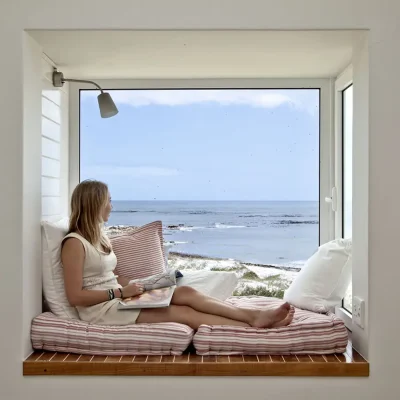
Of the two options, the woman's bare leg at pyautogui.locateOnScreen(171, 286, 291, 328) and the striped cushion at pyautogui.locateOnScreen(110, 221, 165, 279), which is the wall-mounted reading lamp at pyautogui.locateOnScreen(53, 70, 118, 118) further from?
the woman's bare leg at pyautogui.locateOnScreen(171, 286, 291, 328)

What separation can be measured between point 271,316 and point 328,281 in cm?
58

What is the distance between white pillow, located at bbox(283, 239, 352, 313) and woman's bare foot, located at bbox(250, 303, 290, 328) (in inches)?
17.4

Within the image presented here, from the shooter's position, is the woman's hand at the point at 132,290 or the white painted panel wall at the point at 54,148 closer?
the woman's hand at the point at 132,290

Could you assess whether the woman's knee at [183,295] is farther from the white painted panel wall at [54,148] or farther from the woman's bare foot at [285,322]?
the white painted panel wall at [54,148]

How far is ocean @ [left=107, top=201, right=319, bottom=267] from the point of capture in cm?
425

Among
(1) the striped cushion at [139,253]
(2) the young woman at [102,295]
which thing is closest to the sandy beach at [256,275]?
(1) the striped cushion at [139,253]

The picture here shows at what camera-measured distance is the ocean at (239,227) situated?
425 cm

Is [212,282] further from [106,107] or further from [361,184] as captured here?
[106,107]

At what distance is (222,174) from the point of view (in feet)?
14.0

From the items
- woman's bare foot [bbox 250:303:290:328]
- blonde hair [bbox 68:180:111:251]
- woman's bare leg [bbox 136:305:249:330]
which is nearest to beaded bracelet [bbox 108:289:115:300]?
woman's bare leg [bbox 136:305:249:330]

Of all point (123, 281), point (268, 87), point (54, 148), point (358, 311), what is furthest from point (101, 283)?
point (268, 87)

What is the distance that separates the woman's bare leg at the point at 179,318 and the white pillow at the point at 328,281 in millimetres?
540

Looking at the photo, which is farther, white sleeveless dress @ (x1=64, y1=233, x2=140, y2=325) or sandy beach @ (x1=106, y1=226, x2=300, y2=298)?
sandy beach @ (x1=106, y1=226, x2=300, y2=298)
